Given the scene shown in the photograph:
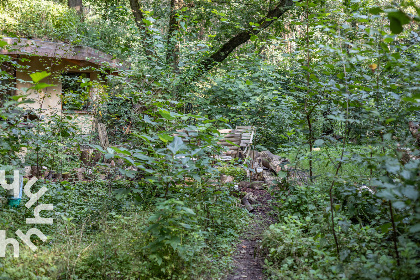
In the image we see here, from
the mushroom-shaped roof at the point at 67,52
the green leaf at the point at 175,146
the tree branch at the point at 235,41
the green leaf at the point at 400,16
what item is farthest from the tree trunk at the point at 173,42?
the green leaf at the point at 400,16

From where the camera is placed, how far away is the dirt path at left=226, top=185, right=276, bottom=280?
3163mm

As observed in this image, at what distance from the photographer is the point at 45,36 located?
8648 mm

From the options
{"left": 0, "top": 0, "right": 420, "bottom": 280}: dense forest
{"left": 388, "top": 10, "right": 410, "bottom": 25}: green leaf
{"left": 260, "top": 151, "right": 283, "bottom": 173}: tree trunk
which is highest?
{"left": 388, "top": 10, "right": 410, "bottom": 25}: green leaf

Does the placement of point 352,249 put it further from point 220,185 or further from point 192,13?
point 192,13

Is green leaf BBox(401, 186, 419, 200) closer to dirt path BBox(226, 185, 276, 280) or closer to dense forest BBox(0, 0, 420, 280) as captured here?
dense forest BBox(0, 0, 420, 280)

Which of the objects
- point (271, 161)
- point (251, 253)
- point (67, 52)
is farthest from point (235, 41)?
point (251, 253)

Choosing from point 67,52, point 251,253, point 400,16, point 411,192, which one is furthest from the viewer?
point 67,52

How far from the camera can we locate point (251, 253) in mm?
3648

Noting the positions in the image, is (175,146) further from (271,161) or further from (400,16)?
(271,161)

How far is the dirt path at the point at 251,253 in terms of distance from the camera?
10.4 feet

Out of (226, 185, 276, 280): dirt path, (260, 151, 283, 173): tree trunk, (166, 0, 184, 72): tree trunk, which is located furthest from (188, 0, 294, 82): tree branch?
Answer: (226, 185, 276, 280): dirt path

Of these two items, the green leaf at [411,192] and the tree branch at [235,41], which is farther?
the tree branch at [235,41]

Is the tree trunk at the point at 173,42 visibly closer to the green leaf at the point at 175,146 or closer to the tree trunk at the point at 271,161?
the tree trunk at the point at 271,161

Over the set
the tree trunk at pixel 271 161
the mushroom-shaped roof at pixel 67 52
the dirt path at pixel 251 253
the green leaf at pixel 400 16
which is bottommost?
the dirt path at pixel 251 253
